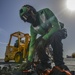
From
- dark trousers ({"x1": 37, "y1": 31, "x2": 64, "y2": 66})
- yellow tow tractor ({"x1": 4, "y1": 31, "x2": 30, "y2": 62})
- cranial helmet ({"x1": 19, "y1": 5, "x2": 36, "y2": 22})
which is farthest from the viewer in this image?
yellow tow tractor ({"x1": 4, "y1": 31, "x2": 30, "y2": 62})

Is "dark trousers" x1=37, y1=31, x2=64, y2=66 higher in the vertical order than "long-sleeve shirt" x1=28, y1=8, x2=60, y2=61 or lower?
lower

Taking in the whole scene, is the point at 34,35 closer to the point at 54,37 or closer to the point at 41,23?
the point at 41,23

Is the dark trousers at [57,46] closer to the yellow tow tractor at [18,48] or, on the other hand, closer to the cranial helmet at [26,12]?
the cranial helmet at [26,12]

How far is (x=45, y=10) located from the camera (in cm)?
455

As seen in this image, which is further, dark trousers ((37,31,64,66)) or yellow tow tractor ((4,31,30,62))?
yellow tow tractor ((4,31,30,62))

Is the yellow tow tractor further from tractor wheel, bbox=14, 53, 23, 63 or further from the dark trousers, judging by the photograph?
the dark trousers

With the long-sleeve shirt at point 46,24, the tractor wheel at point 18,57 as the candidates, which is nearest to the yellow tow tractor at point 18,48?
the tractor wheel at point 18,57

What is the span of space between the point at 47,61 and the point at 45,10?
907 millimetres

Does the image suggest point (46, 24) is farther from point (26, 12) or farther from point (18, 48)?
point (18, 48)

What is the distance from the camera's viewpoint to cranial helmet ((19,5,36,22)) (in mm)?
→ 4434

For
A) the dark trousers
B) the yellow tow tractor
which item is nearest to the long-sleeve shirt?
the dark trousers

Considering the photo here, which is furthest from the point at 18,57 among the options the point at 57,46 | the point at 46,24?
the point at 57,46

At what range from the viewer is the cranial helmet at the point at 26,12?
14.5ft

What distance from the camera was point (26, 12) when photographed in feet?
14.6
